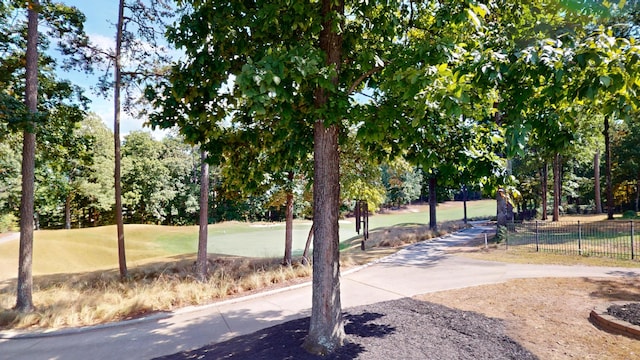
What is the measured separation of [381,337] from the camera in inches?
193

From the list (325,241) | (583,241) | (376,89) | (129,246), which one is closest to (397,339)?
(325,241)

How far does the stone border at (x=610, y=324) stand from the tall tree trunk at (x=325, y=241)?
428 centimetres

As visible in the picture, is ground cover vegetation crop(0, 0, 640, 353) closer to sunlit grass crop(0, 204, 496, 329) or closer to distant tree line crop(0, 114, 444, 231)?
sunlit grass crop(0, 204, 496, 329)

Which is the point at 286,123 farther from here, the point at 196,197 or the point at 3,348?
the point at 196,197

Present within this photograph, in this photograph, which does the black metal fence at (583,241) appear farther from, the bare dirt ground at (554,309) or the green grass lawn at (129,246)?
the green grass lawn at (129,246)

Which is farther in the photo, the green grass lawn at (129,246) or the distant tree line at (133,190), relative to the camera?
the distant tree line at (133,190)

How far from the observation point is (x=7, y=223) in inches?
1347

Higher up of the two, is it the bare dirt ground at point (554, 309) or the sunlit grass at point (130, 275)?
the bare dirt ground at point (554, 309)

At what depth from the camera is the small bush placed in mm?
33531

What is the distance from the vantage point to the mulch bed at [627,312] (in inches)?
211

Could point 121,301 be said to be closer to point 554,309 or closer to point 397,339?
point 397,339

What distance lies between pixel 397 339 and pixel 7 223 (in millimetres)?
44104

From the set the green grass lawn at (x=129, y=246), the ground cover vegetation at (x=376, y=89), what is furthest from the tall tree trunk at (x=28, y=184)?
the green grass lawn at (x=129, y=246)

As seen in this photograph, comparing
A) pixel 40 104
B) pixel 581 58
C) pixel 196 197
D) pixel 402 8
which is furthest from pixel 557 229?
pixel 196 197
